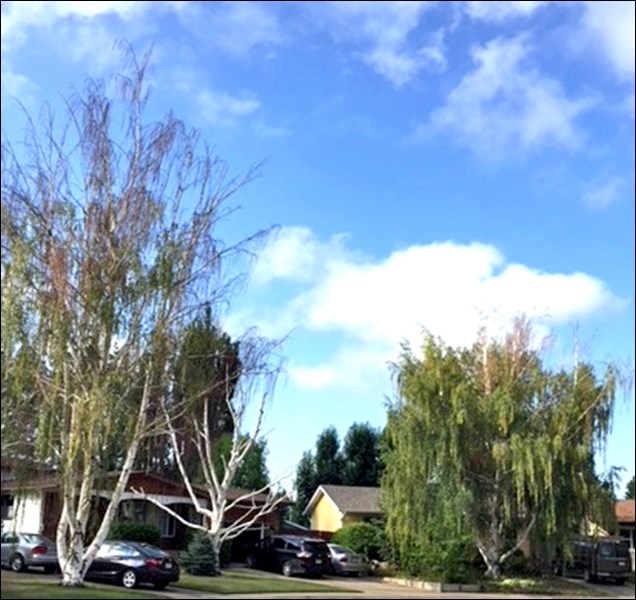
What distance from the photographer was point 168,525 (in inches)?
1618

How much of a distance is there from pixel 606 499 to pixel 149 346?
21359 mm

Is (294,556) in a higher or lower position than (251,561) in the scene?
higher

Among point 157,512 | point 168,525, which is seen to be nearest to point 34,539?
point 157,512

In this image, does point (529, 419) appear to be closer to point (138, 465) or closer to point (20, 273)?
point (138, 465)

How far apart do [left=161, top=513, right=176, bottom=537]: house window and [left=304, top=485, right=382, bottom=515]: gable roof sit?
11493 mm

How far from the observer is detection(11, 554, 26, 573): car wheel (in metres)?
28.9

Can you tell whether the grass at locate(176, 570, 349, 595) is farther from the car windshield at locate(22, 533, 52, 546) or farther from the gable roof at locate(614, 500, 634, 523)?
the gable roof at locate(614, 500, 634, 523)

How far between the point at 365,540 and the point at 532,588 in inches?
348

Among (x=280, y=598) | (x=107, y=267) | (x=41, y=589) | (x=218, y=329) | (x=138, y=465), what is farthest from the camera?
(x=138, y=465)

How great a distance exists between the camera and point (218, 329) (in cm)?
2892

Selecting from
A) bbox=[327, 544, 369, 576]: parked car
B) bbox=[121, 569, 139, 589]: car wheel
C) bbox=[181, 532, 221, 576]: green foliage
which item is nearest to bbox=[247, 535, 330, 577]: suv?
bbox=[327, 544, 369, 576]: parked car

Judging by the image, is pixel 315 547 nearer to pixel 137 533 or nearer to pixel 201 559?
pixel 201 559

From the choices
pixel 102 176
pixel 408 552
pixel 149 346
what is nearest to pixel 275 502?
pixel 408 552

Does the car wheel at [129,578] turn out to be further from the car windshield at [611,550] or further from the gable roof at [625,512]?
the gable roof at [625,512]
